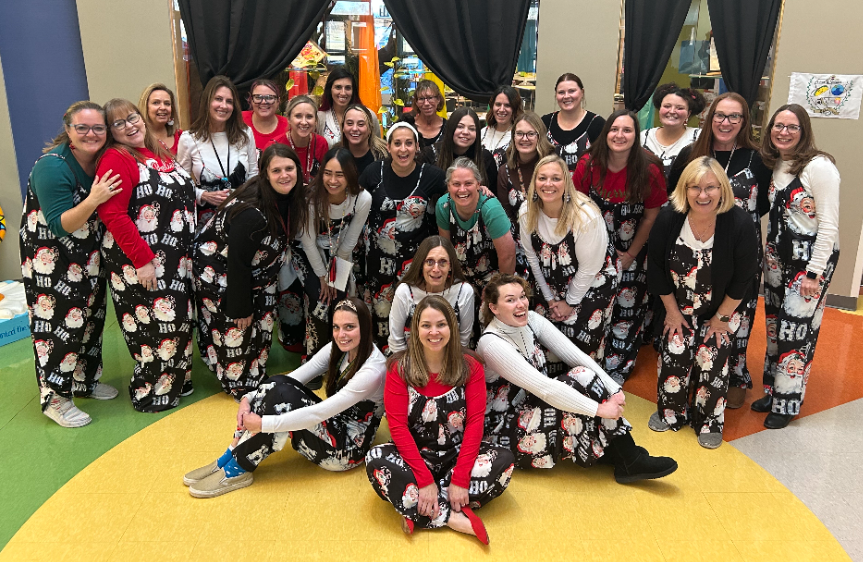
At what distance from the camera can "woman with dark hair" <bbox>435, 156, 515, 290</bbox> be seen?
132 inches

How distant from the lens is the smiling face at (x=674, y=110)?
394 centimetres

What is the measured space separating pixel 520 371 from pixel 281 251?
149 cm

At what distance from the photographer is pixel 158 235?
3.44 m

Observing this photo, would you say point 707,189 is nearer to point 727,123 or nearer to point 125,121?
point 727,123

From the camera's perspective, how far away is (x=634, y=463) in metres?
A: 2.94

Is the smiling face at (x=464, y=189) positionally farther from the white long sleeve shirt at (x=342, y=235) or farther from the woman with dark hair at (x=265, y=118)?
the woman with dark hair at (x=265, y=118)

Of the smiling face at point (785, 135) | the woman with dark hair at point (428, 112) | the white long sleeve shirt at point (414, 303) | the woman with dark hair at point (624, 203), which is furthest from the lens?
the woman with dark hair at point (428, 112)

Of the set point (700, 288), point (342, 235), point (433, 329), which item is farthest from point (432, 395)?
point (700, 288)

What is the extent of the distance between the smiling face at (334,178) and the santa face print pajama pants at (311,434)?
107 centimetres

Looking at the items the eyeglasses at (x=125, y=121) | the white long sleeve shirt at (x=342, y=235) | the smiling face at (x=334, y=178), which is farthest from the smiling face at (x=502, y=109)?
the eyeglasses at (x=125, y=121)

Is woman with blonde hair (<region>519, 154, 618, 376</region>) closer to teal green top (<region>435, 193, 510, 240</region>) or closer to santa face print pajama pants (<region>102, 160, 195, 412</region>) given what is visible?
teal green top (<region>435, 193, 510, 240</region>)

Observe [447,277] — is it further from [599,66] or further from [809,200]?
[599,66]

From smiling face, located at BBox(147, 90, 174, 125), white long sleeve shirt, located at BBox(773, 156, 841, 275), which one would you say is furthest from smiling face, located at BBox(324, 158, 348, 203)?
white long sleeve shirt, located at BBox(773, 156, 841, 275)

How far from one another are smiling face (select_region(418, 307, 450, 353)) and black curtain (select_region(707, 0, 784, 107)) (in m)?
3.77
